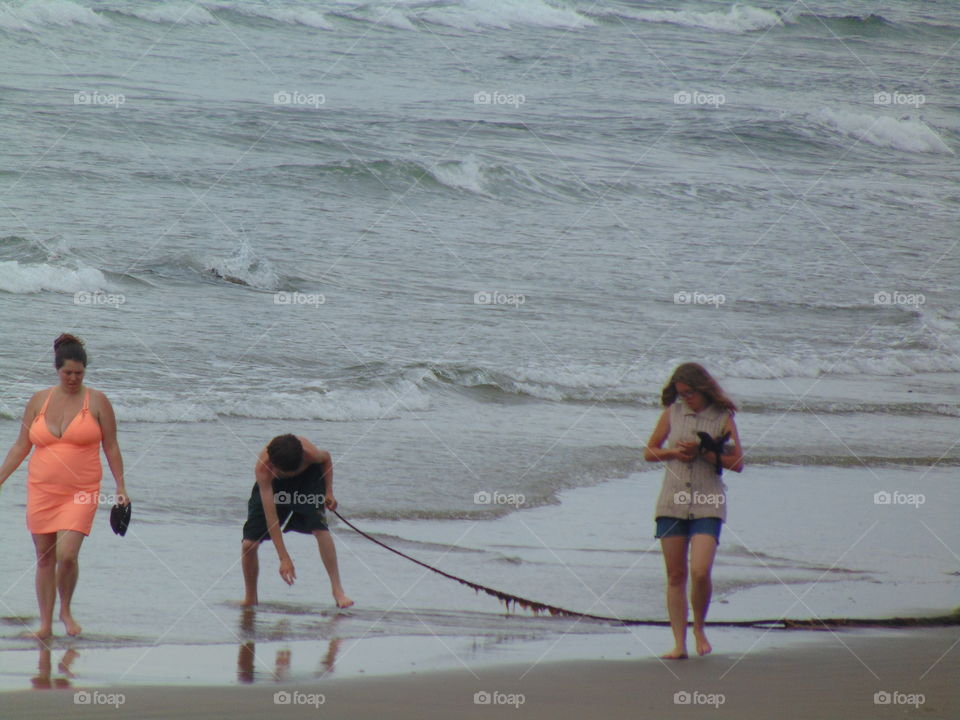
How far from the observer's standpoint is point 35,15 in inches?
866

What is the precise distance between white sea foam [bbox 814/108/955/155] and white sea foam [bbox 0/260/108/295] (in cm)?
1671

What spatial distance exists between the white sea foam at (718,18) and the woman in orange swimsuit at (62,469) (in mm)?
24713

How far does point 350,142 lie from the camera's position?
71.6 feet

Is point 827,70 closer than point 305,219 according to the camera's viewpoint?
No

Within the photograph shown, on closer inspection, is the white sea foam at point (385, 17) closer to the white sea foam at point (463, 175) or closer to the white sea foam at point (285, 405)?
the white sea foam at point (463, 175)

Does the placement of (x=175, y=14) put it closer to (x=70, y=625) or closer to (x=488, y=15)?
(x=488, y=15)

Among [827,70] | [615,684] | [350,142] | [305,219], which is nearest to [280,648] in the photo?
[615,684]

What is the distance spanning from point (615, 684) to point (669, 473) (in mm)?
965

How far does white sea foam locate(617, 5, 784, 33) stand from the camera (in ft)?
89.9

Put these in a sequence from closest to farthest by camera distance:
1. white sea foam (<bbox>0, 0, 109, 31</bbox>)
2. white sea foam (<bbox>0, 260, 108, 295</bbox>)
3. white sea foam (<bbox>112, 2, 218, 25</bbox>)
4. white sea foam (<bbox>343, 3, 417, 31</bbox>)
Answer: white sea foam (<bbox>0, 260, 108, 295</bbox>) → white sea foam (<bbox>0, 0, 109, 31</bbox>) → white sea foam (<bbox>112, 2, 218, 25</bbox>) → white sea foam (<bbox>343, 3, 417, 31</bbox>)

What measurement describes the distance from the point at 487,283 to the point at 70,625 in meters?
12.3

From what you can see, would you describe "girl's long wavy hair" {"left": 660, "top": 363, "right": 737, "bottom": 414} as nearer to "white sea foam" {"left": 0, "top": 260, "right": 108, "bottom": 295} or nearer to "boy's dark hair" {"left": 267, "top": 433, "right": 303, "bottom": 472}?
"boy's dark hair" {"left": 267, "top": 433, "right": 303, "bottom": 472}

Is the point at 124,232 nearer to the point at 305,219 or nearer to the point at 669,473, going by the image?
the point at 305,219
